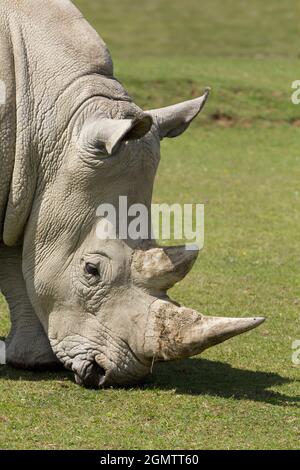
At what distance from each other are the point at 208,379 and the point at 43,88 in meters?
2.35

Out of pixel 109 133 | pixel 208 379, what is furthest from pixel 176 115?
pixel 208 379

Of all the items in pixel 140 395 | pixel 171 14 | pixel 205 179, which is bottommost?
pixel 171 14

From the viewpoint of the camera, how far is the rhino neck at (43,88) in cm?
731

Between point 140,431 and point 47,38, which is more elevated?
point 47,38

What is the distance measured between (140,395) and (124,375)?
184 mm

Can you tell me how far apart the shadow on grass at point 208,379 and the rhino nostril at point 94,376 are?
0.18 m

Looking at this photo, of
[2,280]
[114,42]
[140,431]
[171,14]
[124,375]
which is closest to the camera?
[140,431]

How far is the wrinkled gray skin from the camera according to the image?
23.2 feet

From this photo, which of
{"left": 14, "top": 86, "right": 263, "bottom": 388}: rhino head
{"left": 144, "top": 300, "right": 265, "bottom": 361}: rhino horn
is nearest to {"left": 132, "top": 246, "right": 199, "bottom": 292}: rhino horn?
{"left": 14, "top": 86, "right": 263, "bottom": 388}: rhino head

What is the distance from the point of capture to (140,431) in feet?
22.1

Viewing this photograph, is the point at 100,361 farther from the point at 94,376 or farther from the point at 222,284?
the point at 222,284

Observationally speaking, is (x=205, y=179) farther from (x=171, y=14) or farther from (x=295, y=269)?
(x=171, y=14)

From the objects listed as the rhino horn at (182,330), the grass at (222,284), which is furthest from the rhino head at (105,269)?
the grass at (222,284)

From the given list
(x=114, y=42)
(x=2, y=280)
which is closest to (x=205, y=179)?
(x=2, y=280)
